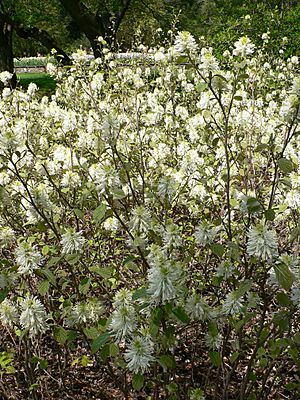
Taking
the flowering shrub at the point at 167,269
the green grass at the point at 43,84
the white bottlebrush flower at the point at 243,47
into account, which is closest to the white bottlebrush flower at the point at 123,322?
the flowering shrub at the point at 167,269

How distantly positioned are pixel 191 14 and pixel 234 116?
17.0 m

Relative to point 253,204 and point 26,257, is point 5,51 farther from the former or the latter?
point 253,204

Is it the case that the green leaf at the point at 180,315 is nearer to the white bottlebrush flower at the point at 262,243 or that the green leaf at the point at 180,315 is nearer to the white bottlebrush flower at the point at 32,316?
the white bottlebrush flower at the point at 262,243

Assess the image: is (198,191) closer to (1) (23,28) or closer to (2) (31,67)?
(1) (23,28)

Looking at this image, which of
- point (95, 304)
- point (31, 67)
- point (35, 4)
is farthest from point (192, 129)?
point (31, 67)

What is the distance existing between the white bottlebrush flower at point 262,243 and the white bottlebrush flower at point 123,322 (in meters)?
0.41

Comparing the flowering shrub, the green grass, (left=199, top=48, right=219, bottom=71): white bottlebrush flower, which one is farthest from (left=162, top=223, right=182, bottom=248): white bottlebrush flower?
the green grass

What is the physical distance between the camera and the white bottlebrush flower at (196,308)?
6.00ft

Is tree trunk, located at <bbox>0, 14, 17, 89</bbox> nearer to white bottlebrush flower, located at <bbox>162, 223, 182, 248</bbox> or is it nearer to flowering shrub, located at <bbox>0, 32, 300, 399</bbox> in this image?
flowering shrub, located at <bbox>0, 32, 300, 399</bbox>

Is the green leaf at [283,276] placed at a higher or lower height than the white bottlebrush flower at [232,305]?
higher

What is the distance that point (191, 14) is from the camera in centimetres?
1945

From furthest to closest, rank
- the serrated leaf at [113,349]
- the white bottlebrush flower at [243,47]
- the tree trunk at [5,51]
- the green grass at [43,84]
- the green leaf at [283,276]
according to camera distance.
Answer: the tree trunk at [5,51], the green grass at [43,84], the white bottlebrush flower at [243,47], the serrated leaf at [113,349], the green leaf at [283,276]

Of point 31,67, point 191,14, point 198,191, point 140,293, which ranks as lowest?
point 31,67

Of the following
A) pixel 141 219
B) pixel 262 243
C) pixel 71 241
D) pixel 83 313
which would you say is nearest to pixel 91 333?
pixel 83 313
